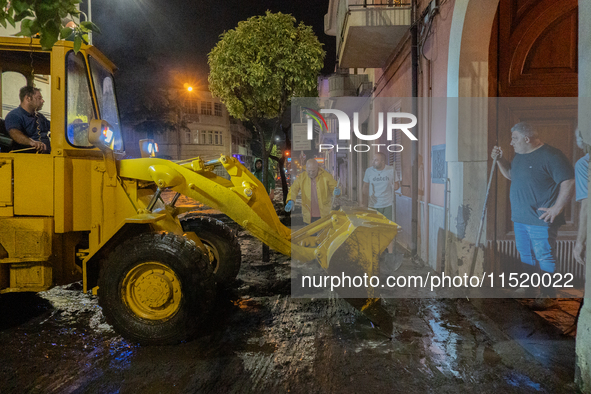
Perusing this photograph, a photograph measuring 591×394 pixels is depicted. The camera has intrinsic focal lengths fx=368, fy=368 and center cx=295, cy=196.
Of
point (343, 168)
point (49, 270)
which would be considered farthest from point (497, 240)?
point (343, 168)

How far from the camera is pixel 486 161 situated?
522cm

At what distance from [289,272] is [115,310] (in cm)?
315

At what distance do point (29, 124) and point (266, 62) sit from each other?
19.2 ft

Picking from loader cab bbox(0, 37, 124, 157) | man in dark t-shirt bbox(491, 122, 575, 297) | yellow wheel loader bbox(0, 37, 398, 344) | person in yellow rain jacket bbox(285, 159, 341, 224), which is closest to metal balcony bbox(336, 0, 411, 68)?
person in yellow rain jacket bbox(285, 159, 341, 224)

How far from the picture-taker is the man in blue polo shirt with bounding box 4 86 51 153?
379cm

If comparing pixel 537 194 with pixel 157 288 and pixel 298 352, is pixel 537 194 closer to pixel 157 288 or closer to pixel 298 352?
pixel 298 352

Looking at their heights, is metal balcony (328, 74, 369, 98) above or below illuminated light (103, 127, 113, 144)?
above

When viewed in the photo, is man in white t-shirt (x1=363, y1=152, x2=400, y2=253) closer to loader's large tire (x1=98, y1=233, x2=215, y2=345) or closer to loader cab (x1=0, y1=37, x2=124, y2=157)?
loader's large tire (x1=98, y1=233, x2=215, y2=345)

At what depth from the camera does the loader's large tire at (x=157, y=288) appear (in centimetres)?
349

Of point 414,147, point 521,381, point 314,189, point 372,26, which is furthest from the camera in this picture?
point 372,26

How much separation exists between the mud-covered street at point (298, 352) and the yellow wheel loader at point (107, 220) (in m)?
0.40

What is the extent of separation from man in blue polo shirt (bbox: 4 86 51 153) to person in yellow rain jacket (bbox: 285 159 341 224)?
395 cm

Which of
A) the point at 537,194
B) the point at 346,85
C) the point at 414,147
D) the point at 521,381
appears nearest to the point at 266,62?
the point at 414,147

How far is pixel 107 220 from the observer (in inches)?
156
